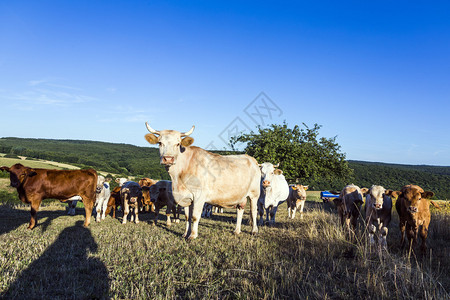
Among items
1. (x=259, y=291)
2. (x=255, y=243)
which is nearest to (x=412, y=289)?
(x=259, y=291)

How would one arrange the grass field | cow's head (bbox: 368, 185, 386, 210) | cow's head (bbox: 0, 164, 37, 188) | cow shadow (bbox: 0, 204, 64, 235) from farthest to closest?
1. cow's head (bbox: 0, 164, 37, 188)
2. cow shadow (bbox: 0, 204, 64, 235)
3. cow's head (bbox: 368, 185, 386, 210)
4. the grass field

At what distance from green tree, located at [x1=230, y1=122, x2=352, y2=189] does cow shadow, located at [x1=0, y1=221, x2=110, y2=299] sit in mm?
20815

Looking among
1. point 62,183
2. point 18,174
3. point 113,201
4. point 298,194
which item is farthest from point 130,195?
point 298,194

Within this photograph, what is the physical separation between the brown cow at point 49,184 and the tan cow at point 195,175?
4.12 meters

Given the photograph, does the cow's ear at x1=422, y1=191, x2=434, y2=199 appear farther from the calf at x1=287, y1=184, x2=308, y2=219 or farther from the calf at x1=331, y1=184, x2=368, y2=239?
the calf at x1=287, y1=184, x2=308, y2=219

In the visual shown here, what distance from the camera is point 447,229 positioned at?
9.80 m

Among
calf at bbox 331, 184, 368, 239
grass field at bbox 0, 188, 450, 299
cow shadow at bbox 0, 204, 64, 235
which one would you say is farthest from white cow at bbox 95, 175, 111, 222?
calf at bbox 331, 184, 368, 239

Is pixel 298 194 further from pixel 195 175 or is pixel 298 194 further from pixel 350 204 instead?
pixel 195 175

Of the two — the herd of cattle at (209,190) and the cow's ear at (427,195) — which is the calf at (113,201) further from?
the cow's ear at (427,195)

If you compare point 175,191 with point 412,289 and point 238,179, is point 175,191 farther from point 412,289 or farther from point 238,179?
point 412,289

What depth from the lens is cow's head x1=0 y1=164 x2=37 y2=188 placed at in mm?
8664

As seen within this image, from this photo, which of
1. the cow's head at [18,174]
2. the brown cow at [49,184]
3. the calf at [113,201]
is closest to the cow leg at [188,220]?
the brown cow at [49,184]

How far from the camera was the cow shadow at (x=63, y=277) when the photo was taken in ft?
12.2

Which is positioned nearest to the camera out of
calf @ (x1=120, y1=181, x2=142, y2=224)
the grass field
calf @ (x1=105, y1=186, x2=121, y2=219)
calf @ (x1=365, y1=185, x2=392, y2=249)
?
the grass field
